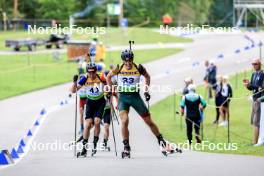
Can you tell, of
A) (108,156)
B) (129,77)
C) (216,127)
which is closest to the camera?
(129,77)

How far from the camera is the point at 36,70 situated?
45.2 m

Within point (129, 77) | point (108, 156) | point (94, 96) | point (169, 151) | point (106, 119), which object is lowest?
point (108, 156)

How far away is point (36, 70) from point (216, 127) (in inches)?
916

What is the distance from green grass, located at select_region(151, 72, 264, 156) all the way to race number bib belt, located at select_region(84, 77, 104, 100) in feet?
8.76

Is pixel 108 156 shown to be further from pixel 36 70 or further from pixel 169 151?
pixel 36 70

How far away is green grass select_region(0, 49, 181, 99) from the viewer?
37.6 m

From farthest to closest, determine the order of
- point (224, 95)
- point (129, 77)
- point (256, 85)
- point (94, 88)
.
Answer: point (224, 95), point (256, 85), point (94, 88), point (129, 77)

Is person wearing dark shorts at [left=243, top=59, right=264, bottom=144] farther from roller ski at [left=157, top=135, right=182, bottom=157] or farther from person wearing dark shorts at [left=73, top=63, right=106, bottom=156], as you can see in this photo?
person wearing dark shorts at [left=73, top=63, right=106, bottom=156]

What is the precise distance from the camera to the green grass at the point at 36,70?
37.6 metres

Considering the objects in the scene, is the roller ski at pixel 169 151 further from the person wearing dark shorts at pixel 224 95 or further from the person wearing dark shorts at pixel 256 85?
the person wearing dark shorts at pixel 224 95

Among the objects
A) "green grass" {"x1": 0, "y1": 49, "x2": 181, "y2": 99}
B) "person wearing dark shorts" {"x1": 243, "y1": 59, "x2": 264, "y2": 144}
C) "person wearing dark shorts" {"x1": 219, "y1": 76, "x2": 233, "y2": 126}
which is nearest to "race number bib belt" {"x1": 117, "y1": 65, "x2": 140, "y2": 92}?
"person wearing dark shorts" {"x1": 243, "y1": 59, "x2": 264, "y2": 144}

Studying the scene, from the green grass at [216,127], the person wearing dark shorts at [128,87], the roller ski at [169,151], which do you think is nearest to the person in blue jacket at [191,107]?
the green grass at [216,127]

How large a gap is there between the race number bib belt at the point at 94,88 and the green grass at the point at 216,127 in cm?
267

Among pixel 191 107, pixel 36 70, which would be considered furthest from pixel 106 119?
pixel 36 70
